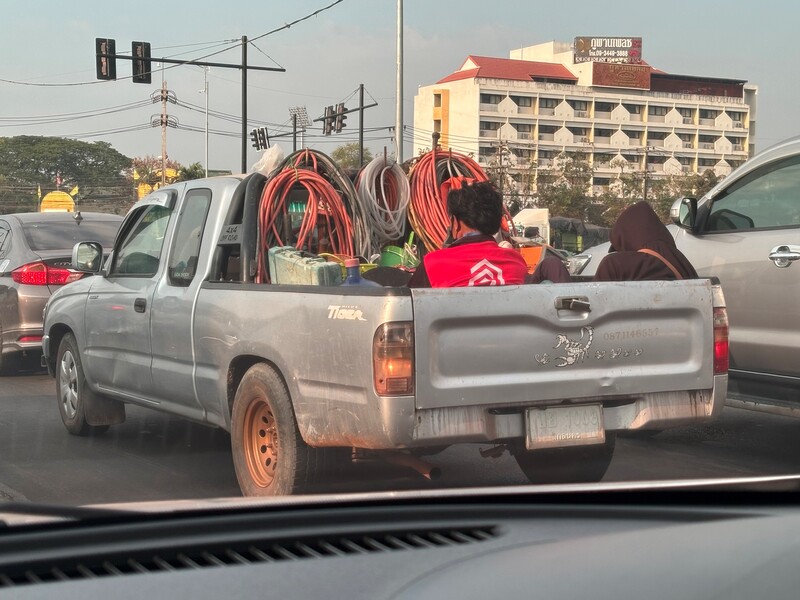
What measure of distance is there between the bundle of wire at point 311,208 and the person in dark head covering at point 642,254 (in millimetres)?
1785

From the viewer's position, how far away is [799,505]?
2371 mm

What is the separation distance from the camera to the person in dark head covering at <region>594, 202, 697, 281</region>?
20.2 ft

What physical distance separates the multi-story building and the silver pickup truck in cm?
9660

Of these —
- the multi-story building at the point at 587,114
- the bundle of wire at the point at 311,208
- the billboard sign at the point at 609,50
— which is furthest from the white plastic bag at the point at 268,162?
the billboard sign at the point at 609,50

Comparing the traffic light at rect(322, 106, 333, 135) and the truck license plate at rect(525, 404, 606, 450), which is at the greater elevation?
the traffic light at rect(322, 106, 333, 135)

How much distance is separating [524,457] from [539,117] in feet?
351

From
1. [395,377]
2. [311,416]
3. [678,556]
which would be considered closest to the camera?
[678,556]

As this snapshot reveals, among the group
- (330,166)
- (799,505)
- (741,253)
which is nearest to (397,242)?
(330,166)

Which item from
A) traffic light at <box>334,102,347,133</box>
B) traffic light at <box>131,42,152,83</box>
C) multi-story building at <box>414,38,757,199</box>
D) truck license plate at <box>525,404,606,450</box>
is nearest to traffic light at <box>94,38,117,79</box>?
traffic light at <box>131,42,152,83</box>

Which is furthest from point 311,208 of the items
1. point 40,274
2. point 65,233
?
point 65,233

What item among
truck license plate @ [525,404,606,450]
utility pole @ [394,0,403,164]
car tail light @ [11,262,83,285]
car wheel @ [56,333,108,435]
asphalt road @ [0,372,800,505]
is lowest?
asphalt road @ [0,372,800,505]

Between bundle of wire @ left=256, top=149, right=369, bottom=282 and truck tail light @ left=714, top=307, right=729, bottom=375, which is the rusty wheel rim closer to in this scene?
bundle of wire @ left=256, top=149, right=369, bottom=282

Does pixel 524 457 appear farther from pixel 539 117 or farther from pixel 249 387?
pixel 539 117

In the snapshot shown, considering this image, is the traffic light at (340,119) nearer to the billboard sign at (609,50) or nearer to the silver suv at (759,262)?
the silver suv at (759,262)
